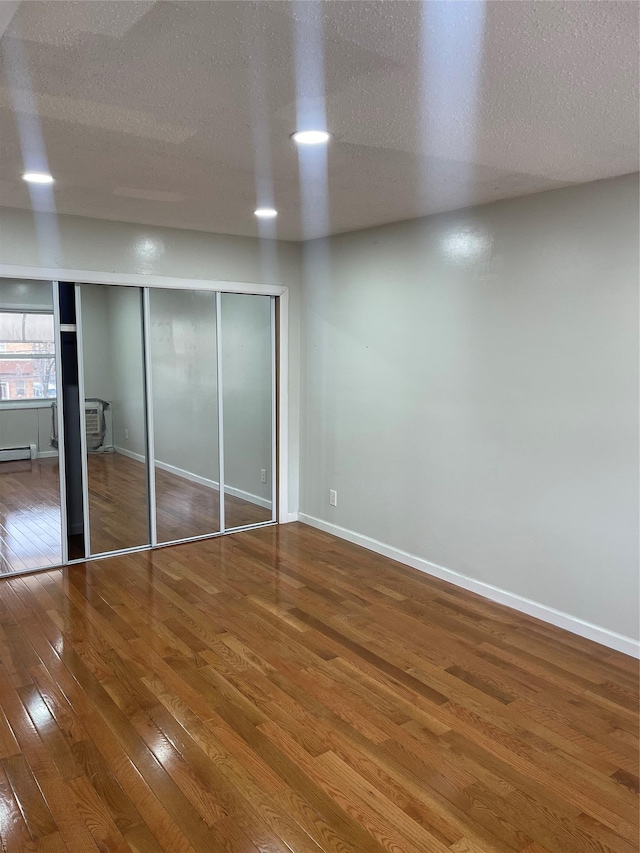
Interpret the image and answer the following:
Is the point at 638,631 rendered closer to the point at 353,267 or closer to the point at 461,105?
the point at 461,105

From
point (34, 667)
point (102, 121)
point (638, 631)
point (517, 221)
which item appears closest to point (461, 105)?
point (102, 121)

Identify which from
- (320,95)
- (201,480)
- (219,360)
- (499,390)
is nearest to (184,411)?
(219,360)

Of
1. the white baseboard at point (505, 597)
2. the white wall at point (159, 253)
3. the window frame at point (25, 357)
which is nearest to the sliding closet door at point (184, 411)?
the white wall at point (159, 253)

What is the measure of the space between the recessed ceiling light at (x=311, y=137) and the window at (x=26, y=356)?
248 cm

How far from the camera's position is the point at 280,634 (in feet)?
11.5

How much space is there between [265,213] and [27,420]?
214 cm

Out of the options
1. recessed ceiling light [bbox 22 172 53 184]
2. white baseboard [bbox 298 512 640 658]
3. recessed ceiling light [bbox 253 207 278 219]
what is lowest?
white baseboard [bbox 298 512 640 658]

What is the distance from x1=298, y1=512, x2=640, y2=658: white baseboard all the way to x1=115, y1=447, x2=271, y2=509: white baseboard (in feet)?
2.09

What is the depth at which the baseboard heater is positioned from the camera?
429 cm

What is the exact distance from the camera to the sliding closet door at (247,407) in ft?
16.9

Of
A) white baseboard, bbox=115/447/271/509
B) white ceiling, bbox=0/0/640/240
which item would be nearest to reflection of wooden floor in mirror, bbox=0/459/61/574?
white baseboard, bbox=115/447/271/509

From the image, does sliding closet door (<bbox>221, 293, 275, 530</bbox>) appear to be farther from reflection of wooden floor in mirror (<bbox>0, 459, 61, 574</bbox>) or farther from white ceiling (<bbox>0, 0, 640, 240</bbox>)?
white ceiling (<bbox>0, 0, 640, 240</bbox>)

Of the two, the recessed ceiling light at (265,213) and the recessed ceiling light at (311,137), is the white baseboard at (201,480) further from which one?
the recessed ceiling light at (311,137)

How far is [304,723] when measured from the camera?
2.69 m
